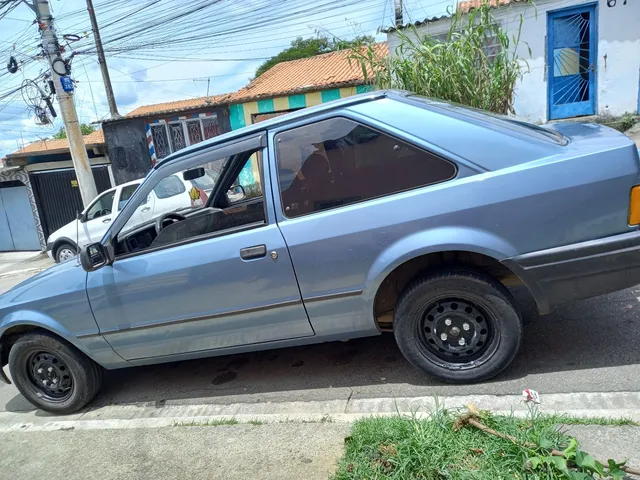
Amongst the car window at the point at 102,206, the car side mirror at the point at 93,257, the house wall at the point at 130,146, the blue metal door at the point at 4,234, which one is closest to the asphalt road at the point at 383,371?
the car side mirror at the point at 93,257

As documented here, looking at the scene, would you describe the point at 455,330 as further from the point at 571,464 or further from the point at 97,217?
the point at 97,217

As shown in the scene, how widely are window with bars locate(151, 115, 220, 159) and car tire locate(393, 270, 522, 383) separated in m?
13.8

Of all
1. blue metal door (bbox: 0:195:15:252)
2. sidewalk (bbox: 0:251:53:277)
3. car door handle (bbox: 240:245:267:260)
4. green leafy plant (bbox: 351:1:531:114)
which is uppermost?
green leafy plant (bbox: 351:1:531:114)

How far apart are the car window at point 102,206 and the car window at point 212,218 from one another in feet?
23.4

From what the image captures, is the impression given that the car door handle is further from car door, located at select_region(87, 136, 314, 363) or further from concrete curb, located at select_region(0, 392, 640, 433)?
concrete curb, located at select_region(0, 392, 640, 433)

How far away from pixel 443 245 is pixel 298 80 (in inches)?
569

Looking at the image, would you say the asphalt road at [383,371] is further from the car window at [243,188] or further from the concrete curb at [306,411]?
the car window at [243,188]

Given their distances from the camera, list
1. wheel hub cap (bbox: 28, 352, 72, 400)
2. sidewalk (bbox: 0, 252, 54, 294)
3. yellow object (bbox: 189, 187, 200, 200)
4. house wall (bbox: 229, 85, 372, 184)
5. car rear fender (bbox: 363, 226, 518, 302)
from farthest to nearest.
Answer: house wall (bbox: 229, 85, 372, 184) → sidewalk (bbox: 0, 252, 54, 294) → yellow object (bbox: 189, 187, 200, 200) → wheel hub cap (bbox: 28, 352, 72, 400) → car rear fender (bbox: 363, 226, 518, 302)

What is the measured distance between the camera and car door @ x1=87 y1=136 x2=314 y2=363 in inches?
120

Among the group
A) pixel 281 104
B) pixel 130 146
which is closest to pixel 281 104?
pixel 281 104

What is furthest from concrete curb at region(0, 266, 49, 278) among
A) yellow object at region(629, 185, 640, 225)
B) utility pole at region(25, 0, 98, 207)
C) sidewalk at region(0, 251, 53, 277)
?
yellow object at region(629, 185, 640, 225)

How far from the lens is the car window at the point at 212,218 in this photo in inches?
132

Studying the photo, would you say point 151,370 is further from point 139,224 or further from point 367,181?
point 367,181

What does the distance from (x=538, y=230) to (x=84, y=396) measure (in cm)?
353
